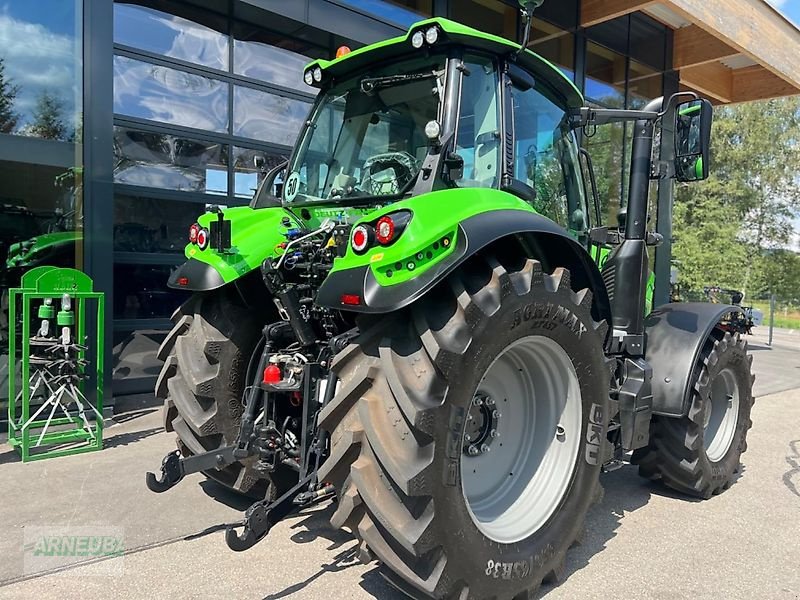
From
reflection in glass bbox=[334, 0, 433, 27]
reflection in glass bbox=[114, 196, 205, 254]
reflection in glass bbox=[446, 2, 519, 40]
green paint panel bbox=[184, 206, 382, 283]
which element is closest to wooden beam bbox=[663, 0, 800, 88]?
reflection in glass bbox=[446, 2, 519, 40]

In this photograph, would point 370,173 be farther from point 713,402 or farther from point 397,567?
point 713,402

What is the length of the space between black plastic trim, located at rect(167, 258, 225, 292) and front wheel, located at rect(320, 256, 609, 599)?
39.4 inches

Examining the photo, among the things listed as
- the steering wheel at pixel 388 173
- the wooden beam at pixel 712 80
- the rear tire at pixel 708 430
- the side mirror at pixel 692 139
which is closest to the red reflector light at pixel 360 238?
the steering wheel at pixel 388 173

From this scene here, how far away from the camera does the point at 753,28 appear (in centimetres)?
982

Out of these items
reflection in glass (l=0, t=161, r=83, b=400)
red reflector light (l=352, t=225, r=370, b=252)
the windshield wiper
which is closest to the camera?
red reflector light (l=352, t=225, r=370, b=252)

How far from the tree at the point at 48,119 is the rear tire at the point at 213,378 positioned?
333 centimetres

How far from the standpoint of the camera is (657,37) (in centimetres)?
1099

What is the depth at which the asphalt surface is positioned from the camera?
2727 millimetres

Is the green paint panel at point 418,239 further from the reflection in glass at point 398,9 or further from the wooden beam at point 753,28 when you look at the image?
the wooden beam at point 753,28

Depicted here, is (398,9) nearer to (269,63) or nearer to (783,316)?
(269,63)

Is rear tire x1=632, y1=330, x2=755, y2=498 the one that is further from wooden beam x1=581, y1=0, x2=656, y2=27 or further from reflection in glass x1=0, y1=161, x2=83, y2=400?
wooden beam x1=581, y1=0, x2=656, y2=27

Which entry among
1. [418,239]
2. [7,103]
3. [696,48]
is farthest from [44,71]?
[696,48]

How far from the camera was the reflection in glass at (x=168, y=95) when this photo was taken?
20.4 feet

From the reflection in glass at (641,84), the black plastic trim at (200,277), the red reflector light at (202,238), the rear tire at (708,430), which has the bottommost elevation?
the rear tire at (708,430)
